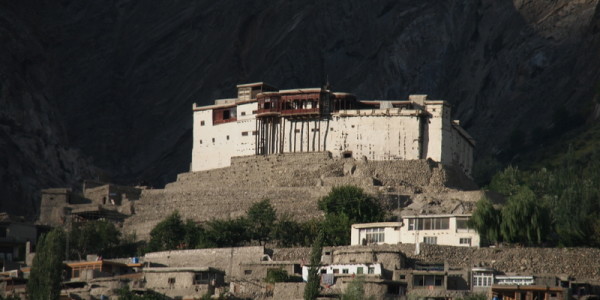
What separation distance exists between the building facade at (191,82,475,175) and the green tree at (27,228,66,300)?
3299cm

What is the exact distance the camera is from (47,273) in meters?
84.6

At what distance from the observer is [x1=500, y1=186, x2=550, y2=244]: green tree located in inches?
3612

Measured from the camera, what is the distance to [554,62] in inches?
6309

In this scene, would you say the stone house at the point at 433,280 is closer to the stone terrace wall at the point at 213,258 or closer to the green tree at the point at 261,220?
the stone terrace wall at the point at 213,258

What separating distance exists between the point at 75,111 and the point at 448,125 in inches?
2578

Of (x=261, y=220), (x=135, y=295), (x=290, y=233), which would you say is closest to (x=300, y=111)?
(x=261, y=220)

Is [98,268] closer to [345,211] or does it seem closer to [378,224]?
[378,224]

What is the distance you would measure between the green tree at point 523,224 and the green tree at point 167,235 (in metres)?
23.2

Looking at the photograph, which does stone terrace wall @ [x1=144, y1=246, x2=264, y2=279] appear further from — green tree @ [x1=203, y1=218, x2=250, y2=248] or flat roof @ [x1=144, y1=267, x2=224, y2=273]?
flat roof @ [x1=144, y1=267, x2=224, y2=273]

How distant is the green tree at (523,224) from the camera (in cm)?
9175

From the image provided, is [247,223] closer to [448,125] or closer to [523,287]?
[448,125]

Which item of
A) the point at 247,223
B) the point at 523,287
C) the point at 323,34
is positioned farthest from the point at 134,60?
the point at 523,287

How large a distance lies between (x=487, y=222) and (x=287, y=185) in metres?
24.7

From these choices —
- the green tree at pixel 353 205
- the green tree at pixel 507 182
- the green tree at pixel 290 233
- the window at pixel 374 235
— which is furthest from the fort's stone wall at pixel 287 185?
the window at pixel 374 235
